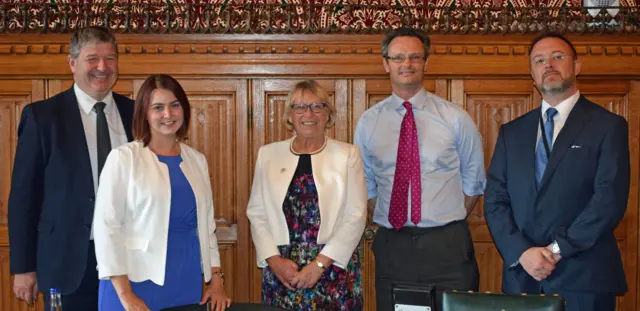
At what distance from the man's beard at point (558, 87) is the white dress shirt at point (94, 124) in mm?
1651

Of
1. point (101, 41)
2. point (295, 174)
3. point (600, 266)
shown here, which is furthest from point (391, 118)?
point (101, 41)

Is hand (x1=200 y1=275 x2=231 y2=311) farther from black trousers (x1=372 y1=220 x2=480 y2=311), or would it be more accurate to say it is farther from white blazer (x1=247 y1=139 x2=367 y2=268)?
black trousers (x1=372 y1=220 x2=480 y2=311)

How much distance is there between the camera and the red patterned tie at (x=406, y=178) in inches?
117

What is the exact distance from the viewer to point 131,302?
7.41ft

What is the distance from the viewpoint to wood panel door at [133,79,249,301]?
3.32m

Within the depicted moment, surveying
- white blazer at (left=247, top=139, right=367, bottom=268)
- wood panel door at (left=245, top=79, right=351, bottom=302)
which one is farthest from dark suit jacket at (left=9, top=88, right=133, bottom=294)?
wood panel door at (left=245, top=79, right=351, bottom=302)

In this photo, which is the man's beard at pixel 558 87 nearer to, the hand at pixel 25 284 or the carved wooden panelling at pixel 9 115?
the hand at pixel 25 284

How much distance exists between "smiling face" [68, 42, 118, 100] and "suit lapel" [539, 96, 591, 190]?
1.70 meters

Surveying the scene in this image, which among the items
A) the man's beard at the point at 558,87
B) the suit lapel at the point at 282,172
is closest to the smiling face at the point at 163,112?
the suit lapel at the point at 282,172

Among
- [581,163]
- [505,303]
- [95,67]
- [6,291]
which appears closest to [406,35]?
[581,163]

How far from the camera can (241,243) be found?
11.0 feet

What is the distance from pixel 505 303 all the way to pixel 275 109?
5.88ft

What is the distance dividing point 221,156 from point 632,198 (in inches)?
77.2

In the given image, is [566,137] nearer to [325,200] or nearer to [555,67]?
[555,67]
